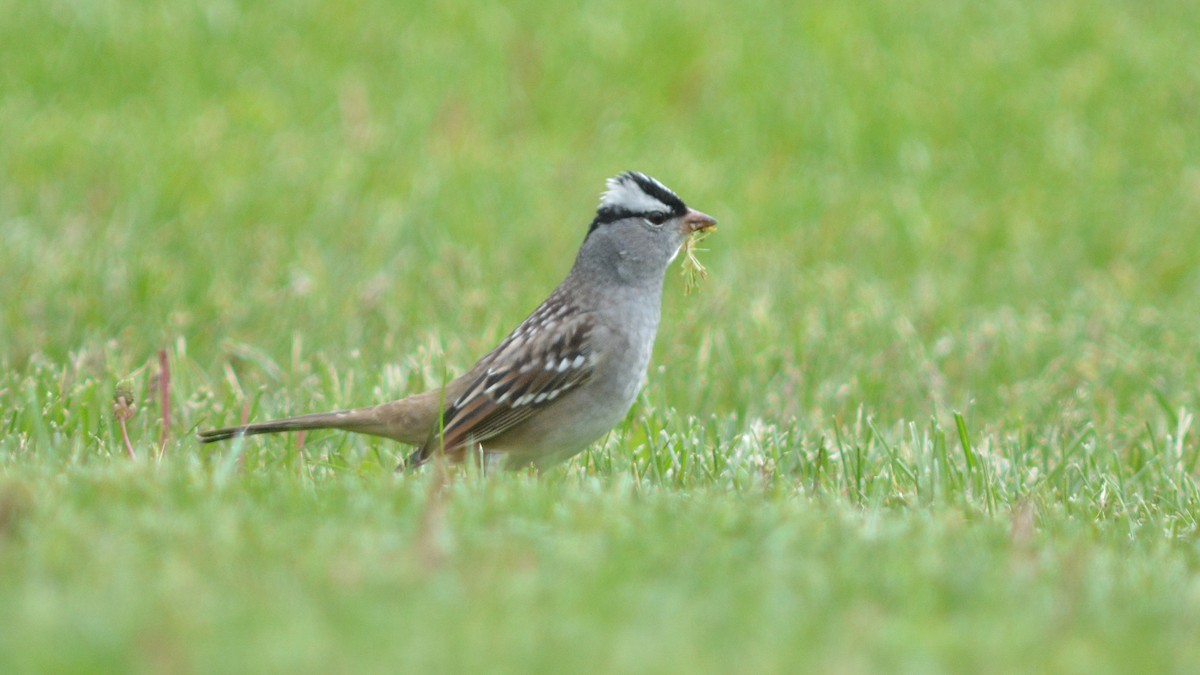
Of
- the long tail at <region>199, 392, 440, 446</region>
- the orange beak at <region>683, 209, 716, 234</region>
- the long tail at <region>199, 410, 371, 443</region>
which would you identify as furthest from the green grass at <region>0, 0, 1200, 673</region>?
the orange beak at <region>683, 209, 716, 234</region>

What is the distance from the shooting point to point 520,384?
656 cm

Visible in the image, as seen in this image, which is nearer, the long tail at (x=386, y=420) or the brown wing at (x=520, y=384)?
the long tail at (x=386, y=420)

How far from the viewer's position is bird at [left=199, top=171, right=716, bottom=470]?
648 centimetres

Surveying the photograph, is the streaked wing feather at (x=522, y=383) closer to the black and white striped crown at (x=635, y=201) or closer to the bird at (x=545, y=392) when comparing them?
the bird at (x=545, y=392)

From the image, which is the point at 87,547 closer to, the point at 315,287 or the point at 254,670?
the point at 254,670

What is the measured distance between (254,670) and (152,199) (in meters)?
7.86

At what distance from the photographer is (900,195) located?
12180 millimetres

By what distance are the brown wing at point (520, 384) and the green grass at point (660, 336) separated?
34 centimetres

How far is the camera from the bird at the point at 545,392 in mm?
6484

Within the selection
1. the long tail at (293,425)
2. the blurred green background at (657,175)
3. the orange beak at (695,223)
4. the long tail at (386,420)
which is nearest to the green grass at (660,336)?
the blurred green background at (657,175)

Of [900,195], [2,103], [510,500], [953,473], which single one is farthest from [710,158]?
[510,500]

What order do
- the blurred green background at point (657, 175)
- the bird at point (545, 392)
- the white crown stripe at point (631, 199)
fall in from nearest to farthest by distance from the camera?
the bird at point (545, 392) → the white crown stripe at point (631, 199) → the blurred green background at point (657, 175)

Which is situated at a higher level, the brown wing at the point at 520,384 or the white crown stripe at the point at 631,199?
the white crown stripe at the point at 631,199

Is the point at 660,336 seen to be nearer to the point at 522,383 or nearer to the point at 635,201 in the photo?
the point at 635,201
